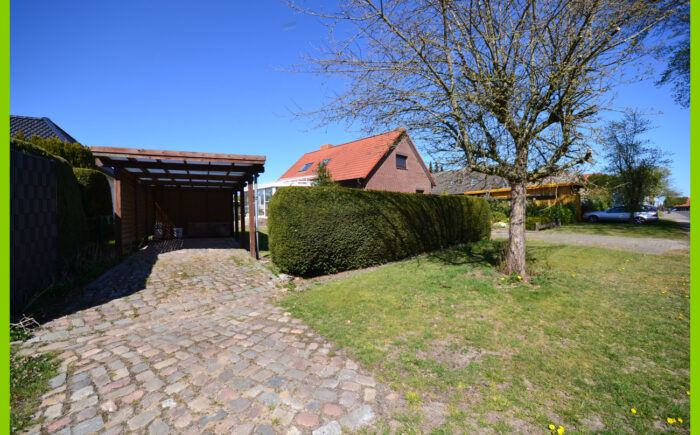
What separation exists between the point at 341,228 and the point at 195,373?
4798 mm

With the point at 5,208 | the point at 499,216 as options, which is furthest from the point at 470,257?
the point at 499,216

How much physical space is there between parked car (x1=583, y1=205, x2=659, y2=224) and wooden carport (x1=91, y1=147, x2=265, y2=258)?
2717cm

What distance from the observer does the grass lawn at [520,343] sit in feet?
7.65

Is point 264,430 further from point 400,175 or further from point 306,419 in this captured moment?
point 400,175

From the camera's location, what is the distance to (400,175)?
21984 millimetres

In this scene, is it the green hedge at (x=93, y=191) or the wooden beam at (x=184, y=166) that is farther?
the green hedge at (x=93, y=191)

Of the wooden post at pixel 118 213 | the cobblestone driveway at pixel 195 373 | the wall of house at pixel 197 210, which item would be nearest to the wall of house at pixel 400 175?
the wall of house at pixel 197 210

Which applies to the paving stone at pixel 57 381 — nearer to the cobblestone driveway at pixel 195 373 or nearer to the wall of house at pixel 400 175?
the cobblestone driveway at pixel 195 373

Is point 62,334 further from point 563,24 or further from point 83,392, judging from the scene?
point 563,24

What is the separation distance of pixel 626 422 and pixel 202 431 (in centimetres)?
327

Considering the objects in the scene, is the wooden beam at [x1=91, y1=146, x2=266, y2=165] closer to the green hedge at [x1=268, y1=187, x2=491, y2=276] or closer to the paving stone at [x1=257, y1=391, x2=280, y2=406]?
the green hedge at [x1=268, y1=187, x2=491, y2=276]

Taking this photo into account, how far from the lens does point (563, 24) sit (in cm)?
516

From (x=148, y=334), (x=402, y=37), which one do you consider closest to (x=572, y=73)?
(x=402, y=37)

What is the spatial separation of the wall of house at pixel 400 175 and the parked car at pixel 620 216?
45.0 feet
